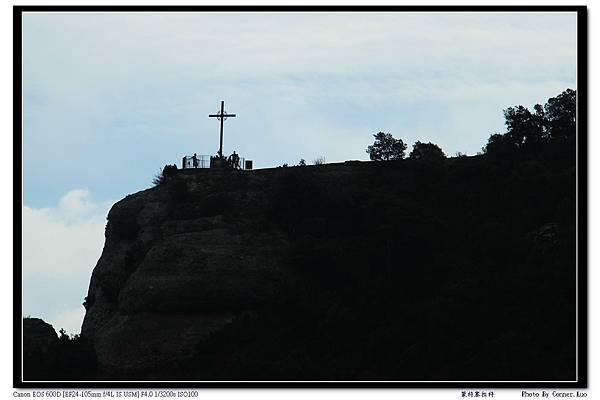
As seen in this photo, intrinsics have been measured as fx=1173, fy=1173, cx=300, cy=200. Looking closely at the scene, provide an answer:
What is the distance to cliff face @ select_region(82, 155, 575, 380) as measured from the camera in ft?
147

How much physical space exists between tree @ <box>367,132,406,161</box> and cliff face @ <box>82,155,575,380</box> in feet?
6.63

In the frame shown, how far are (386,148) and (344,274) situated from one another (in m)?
13.8

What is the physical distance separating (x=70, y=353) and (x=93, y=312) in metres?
9.94

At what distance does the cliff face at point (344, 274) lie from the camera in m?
44.9

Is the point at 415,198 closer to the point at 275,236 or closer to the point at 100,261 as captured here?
the point at 275,236

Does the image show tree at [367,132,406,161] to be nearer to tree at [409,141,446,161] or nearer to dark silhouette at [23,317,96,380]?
tree at [409,141,446,161]

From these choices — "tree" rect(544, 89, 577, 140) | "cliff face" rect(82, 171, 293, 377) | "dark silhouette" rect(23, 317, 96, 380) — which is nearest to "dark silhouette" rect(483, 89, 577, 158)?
"tree" rect(544, 89, 577, 140)

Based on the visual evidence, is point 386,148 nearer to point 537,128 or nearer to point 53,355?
point 537,128

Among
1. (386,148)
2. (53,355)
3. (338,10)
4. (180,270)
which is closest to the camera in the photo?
(338,10)

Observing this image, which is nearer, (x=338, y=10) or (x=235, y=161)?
(x=338, y=10)

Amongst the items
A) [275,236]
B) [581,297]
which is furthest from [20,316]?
[275,236]

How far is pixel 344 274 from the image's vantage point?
5606cm

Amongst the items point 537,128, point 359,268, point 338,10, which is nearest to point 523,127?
point 537,128

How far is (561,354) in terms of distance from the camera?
39.5 meters
